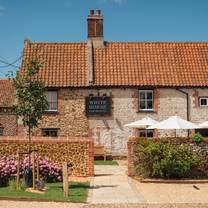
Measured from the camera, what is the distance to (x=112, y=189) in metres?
19.0

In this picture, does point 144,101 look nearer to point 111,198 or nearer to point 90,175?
point 90,175

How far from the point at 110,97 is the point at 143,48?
5.64 meters

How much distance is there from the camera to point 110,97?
3250cm

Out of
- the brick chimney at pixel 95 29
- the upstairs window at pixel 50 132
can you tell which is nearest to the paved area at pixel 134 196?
the upstairs window at pixel 50 132

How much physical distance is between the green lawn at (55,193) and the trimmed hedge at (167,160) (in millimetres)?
2949

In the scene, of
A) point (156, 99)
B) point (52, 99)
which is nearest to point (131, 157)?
point (156, 99)

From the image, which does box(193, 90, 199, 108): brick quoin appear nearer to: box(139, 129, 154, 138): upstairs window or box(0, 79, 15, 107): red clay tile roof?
box(139, 129, 154, 138): upstairs window

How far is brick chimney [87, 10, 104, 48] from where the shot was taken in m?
35.5

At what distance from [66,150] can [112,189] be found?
542cm

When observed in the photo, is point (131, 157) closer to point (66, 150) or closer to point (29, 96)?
point (66, 150)

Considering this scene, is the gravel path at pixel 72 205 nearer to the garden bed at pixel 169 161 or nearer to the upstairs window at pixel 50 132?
the garden bed at pixel 169 161

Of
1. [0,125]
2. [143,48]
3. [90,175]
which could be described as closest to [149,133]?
[143,48]

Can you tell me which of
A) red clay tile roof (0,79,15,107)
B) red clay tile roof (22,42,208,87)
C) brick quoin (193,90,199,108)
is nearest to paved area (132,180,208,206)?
brick quoin (193,90,199,108)

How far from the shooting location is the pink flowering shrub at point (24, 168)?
66.1 ft
